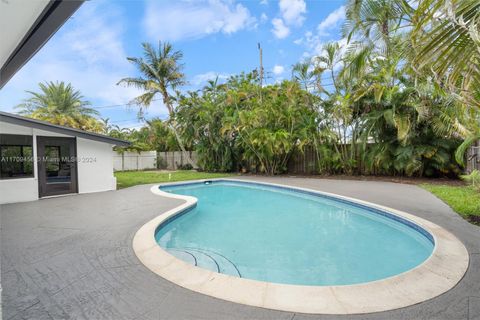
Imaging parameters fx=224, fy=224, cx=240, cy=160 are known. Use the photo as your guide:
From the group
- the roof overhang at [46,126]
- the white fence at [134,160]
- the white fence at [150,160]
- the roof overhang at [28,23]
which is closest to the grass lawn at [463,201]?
the roof overhang at [28,23]

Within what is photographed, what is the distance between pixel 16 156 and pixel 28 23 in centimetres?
909

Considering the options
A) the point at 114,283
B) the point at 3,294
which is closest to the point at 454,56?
the point at 114,283

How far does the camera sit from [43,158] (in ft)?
24.1

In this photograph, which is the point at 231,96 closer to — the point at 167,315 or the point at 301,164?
the point at 301,164

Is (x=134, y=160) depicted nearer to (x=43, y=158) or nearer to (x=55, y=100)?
(x=55, y=100)

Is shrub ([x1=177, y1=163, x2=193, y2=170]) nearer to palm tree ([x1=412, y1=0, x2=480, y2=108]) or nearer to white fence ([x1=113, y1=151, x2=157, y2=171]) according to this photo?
white fence ([x1=113, y1=151, x2=157, y2=171])

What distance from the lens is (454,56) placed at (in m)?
2.92

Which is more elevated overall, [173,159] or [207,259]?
[173,159]

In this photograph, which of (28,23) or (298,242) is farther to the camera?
(298,242)

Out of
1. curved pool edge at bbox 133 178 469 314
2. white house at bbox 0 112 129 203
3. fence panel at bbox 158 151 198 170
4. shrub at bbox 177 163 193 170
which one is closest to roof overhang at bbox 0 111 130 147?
white house at bbox 0 112 129 203

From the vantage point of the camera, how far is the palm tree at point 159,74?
16.7 m

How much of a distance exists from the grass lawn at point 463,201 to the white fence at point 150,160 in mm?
16206

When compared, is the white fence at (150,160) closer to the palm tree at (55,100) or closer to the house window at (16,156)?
the palm tree at (55,100)

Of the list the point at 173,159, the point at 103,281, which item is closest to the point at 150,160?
the point at 173,159
